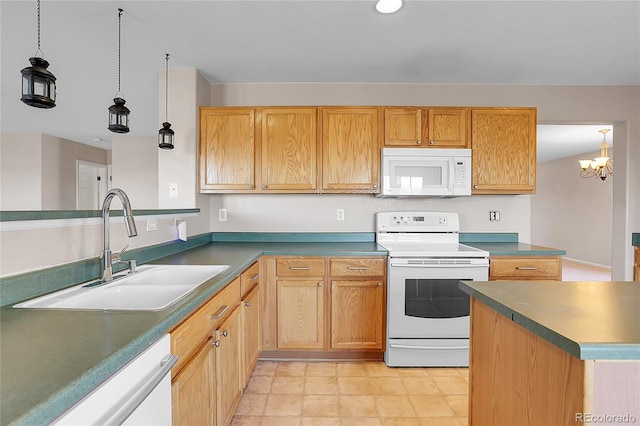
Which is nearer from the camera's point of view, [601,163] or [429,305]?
[429,305]

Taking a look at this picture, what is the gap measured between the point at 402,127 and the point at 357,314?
155 cm

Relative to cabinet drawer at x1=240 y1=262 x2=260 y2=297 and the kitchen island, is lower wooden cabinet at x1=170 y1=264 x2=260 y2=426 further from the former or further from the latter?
the kitchen island

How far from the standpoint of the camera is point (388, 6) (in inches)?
73.9

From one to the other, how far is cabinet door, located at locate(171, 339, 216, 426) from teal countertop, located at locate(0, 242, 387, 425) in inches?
8.7

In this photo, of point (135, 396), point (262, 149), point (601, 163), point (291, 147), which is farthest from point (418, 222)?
point (601, 163)

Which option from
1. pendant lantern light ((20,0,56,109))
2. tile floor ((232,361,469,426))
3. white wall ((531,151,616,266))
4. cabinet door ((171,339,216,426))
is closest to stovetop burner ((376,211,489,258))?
tile floor ((232,361,469,426))

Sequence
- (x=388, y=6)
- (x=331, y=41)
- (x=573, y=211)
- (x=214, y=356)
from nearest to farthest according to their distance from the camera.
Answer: (x=214, y=356), (x=388, y=6), (x=331, y=41), (x=573, y=211)

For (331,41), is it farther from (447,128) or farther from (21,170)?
(21,170)

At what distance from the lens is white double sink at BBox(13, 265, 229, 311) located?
1129 millimetres

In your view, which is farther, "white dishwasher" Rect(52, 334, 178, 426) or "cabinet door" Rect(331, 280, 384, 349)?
"cabinet door" Rect(331, 280, 384, 349)

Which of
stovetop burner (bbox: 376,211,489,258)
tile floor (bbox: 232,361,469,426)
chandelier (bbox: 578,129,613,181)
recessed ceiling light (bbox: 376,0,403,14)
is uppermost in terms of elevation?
recessed ceiling light (bbox: 376,0,403,14)

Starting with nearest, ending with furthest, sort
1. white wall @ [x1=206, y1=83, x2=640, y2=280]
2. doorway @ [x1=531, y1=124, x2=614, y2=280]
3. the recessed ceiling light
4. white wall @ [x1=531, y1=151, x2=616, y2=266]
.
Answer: the recessed ceiling light, white wall @ [x1=206, y1=83, x2=640, y2=280], doorway @ [x1=531, y1=124, x2=614, y2=280], white wall @ [x1=531, y1=151, x2=616, y2=266]

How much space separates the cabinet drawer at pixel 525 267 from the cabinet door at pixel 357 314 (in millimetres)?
892

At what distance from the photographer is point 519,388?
98cm
